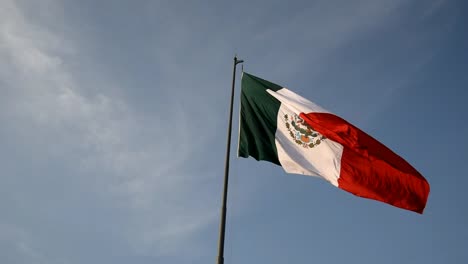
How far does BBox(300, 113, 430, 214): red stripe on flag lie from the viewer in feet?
46.1

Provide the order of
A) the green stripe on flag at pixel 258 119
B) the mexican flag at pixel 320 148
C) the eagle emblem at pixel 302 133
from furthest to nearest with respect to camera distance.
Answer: the eagle emblem at pixel 302 133
the green stripe on flag at pixel 258 119
the mexican flag at pixel 320 148

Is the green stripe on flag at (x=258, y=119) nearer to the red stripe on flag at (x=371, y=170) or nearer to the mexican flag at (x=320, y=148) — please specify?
the mexican flag at (x=320, y=148)

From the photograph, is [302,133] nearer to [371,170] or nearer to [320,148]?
[320,148]

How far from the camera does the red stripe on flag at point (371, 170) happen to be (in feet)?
46.1

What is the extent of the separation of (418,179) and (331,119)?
143 inches

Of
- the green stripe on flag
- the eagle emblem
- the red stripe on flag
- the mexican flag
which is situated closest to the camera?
the red stripe on flag

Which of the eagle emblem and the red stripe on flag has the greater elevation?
the eagle emblem

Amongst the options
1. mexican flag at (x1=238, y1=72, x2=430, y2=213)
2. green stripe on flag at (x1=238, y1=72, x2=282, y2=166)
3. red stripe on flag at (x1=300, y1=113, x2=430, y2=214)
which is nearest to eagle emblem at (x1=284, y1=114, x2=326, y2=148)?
mexican flag at (x1=238, y1=72, x2=430, y2=213)

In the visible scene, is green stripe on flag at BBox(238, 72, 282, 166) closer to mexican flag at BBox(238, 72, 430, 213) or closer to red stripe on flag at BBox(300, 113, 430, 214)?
mexican flag at BBox(238, 72, 430, 213)

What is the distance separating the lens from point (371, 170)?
47.9ft

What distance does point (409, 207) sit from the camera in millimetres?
13898

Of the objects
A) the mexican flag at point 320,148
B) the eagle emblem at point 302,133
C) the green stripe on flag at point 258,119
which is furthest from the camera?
the eagle emblem at point 302,133

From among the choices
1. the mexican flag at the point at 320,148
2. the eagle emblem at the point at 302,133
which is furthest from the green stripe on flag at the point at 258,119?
the eagle emblem at the point at 302,133

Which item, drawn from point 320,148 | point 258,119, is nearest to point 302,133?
point 320,148
